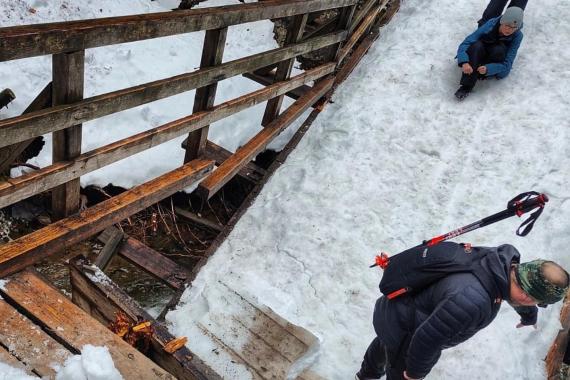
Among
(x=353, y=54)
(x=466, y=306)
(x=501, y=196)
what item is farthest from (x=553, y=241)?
(x=353, y=54)

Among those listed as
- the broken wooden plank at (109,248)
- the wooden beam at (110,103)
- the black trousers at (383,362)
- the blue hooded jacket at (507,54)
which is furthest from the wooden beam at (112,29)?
the blue hooded jacket at (507,54)

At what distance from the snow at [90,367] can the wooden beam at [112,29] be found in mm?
1615

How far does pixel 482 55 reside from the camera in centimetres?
625

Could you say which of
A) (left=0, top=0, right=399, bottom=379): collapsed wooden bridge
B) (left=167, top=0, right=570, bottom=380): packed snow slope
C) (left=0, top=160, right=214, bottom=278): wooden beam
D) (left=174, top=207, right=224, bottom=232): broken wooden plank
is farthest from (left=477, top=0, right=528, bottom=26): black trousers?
(left=174, top=207, right=224, bottom=232): broken wooden plank

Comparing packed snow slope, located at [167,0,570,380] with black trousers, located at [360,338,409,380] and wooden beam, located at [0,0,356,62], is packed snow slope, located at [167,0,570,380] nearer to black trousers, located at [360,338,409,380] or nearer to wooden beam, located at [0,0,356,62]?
black trousers, located at [360,338,409,380]

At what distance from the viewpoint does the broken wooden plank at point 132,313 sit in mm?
3016

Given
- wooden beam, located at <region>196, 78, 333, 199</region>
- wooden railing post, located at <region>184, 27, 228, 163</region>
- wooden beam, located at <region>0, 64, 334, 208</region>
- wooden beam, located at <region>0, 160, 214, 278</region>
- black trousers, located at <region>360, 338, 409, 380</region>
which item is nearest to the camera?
wooden beam, located at <region>0, 64, 334, 208</region>

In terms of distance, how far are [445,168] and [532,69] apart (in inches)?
81.8

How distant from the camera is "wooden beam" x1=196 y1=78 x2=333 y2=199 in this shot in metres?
4.83

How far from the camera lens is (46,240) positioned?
353cm

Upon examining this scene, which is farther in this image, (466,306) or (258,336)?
(258,336)

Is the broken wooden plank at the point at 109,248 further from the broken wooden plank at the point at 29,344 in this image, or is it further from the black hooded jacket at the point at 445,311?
the black hooded jacket at the point at 445,311

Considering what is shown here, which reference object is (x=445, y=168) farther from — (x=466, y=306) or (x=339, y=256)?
(x=466, y=306)

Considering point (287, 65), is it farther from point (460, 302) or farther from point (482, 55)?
point (460, 302)
